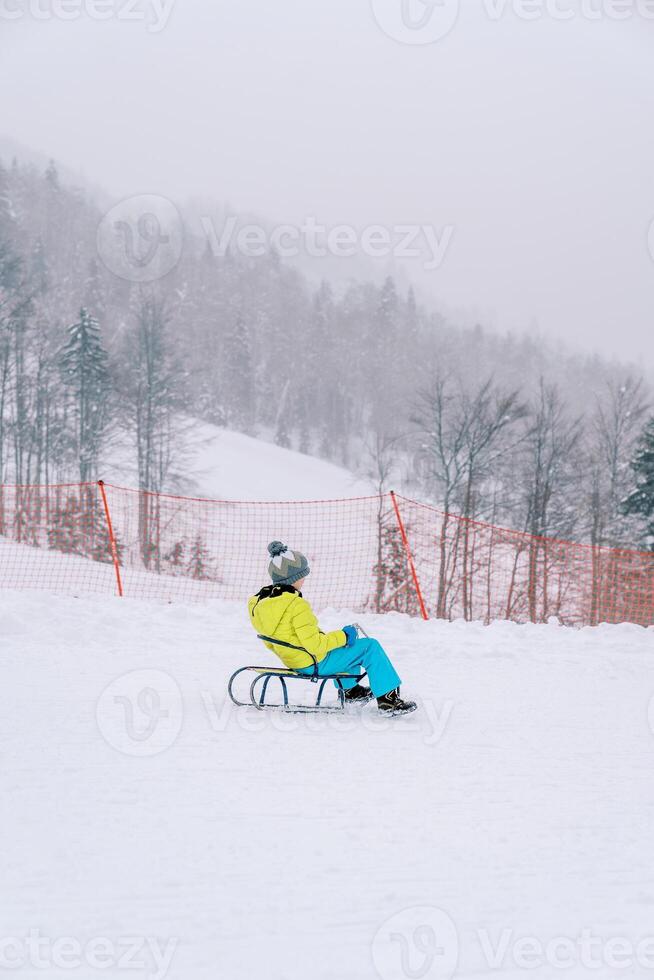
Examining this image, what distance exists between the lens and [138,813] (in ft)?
10.2

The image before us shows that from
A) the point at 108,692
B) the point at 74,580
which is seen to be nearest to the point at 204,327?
the point at 74,580

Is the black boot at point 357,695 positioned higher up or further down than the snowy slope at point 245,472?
further down

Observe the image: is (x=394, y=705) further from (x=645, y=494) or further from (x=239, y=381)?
(x=239, y=381)

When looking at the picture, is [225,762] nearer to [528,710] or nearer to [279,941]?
[279,941]

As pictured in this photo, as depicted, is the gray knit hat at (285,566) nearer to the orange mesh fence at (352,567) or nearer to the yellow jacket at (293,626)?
the yellow jacket at (293,626)

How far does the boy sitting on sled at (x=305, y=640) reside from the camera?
4.38 m

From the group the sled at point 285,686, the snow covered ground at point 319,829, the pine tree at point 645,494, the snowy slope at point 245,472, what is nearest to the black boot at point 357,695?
the sled at point 285,686

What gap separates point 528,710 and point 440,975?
2.88 meters

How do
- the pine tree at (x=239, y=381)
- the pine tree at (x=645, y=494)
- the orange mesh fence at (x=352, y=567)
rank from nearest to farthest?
the orange mesh fence at (x=352, y=567), the pine tree at (x=645, y=494), the pine tree at (x=239, y=381)

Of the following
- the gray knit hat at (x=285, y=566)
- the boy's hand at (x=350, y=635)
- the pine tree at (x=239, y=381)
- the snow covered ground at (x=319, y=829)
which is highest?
the pine tree at (x=239, y=381)

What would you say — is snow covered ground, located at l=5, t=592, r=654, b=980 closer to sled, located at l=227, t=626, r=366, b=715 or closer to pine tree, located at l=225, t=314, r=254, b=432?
sled, located at l=227, t=626, r=366, b=715

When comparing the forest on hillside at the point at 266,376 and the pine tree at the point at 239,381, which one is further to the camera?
the pine tree at the point at 239,381

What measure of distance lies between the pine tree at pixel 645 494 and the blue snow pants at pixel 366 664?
753 inches

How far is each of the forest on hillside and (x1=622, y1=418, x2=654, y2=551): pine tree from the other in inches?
2.3
